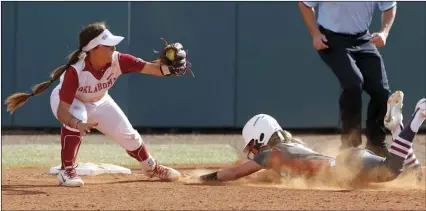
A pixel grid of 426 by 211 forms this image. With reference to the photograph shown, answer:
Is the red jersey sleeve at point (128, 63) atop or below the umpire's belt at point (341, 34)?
below

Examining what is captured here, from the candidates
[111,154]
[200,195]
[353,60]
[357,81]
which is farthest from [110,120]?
[111,154]

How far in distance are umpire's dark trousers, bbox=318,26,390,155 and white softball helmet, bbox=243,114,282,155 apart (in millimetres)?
1089

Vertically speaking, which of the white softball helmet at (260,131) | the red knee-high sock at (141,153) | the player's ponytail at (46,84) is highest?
the player's ponytail at (46,84)

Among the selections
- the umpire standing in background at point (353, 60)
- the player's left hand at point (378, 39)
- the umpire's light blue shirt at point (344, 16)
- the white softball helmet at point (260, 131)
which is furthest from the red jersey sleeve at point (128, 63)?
the player's left hand at point (378, 39)

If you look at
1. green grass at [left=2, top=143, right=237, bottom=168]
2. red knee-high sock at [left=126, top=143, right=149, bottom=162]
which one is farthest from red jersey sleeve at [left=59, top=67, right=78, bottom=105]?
green grass at [left=2, top=143, right=237, bottom=168]

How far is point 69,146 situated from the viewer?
807cm

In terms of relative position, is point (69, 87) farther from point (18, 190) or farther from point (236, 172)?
point (236, 172)

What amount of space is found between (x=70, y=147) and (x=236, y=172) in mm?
1408

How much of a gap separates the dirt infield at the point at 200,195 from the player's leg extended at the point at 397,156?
5.7 inches

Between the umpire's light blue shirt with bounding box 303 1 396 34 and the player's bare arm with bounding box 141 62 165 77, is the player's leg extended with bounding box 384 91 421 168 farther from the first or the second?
the player's bare arm with bounding box 141 62 165 77

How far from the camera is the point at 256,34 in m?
13.7

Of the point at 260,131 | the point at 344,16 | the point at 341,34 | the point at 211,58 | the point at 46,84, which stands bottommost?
the point at 211,58

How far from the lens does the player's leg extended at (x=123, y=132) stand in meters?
8.27

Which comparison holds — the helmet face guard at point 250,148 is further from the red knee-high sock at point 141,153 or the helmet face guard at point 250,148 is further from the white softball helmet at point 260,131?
the red knee-high sock at point 141,153
